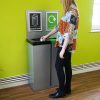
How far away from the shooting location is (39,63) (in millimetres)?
2328

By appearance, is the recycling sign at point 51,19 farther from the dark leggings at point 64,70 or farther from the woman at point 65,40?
the dark leggings at point 64,70

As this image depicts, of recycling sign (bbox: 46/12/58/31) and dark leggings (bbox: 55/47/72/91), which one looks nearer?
dark leggings (bbox: 55/47/72/91)

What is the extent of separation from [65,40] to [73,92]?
2.84 feet

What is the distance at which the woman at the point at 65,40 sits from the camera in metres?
1.96

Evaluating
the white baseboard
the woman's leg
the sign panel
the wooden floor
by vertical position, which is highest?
the sign panel

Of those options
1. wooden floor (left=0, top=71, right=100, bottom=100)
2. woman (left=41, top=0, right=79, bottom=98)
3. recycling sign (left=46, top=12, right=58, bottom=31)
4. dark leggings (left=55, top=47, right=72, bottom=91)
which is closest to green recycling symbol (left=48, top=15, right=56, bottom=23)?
recycling sign (left=46, top=12, right=58, bottom=31)

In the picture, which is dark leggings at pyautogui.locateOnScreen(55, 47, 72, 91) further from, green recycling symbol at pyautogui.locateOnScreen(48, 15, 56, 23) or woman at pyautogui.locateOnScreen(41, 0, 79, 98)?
green recycling symbol at pyautogui.locateOnScreen(48, 15, 56, 23)

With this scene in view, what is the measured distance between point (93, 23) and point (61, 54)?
1344mm

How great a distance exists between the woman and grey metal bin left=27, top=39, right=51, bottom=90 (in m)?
0.14

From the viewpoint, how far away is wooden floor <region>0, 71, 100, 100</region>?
2.26 metres

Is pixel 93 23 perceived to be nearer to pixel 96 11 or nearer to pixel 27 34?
pixel 96 11

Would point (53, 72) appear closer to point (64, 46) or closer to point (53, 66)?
point (53, 66)

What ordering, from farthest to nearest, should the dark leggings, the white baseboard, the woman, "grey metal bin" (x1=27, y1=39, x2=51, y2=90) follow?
the white baseboard → "grey metal bin" (x1=27, y1=39, x2=51, y2=90) → the dark leggings → the woman

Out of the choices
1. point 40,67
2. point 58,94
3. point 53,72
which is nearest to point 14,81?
point 40,67
